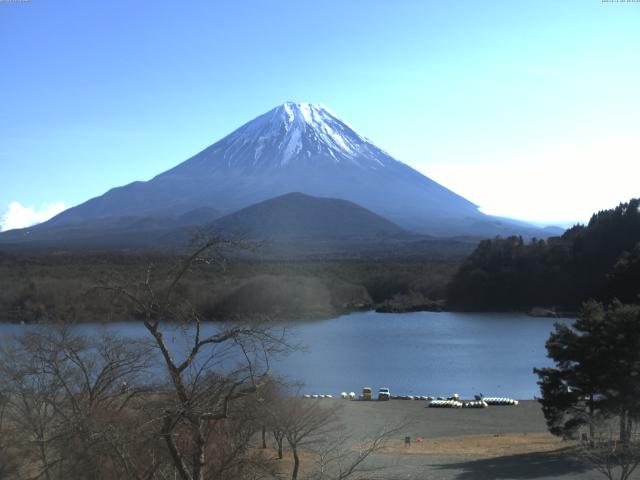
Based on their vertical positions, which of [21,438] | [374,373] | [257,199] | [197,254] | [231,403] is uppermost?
[257,199]

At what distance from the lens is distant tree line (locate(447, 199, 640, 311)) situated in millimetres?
45094

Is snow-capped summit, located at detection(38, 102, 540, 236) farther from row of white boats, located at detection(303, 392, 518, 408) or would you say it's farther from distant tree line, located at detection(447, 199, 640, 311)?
row of white boats, located at detection(303, 392, 518, 408)

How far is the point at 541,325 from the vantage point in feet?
124

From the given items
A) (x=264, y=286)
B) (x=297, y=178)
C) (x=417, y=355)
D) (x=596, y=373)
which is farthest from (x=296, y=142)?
(x=596, y=373)

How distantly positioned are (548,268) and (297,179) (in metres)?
61.1

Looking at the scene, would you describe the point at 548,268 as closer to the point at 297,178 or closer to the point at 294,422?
the point at 294,422

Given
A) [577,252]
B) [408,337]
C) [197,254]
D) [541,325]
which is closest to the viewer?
[197,254]

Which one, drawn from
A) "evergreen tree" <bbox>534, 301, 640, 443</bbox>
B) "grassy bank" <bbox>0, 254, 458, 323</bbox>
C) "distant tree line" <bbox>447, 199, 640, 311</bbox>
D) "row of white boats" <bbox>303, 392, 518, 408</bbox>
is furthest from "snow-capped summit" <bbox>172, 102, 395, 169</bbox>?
"evergreen tree" <bbox>534, 301, 640, 443</bbox>

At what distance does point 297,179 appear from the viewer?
343 feet

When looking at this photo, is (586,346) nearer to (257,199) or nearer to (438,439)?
(438,439)

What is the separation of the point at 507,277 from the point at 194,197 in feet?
194

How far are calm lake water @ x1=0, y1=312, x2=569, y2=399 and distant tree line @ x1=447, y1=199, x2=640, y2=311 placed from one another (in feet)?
20.4

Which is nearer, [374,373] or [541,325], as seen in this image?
[374,373]

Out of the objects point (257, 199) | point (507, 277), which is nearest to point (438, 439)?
point (507, 277)
